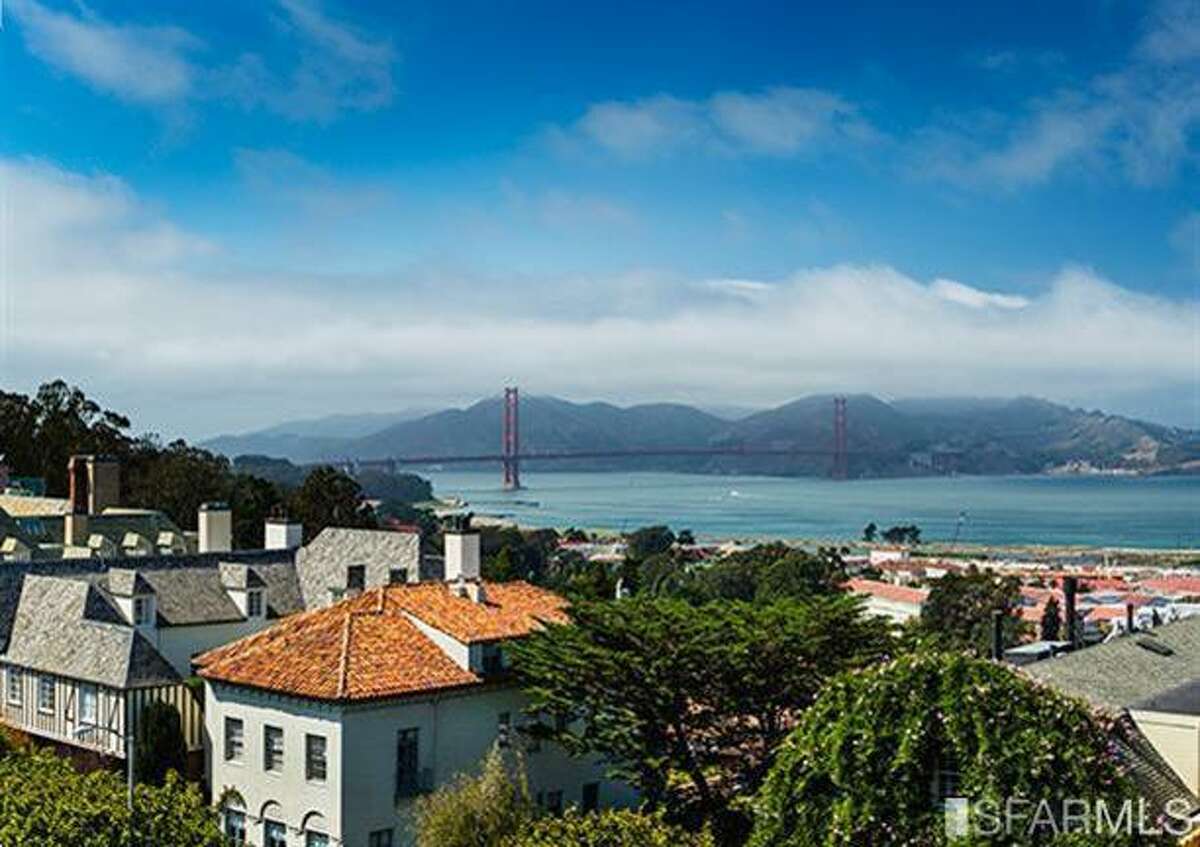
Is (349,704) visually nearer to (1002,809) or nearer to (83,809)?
(83,809)

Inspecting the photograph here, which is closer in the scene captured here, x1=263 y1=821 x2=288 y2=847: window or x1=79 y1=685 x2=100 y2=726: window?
x1=263 y1=821 x2=288 y2=847: window

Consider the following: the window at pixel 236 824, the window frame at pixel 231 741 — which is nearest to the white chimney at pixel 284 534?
the window frame at pixel 231 741

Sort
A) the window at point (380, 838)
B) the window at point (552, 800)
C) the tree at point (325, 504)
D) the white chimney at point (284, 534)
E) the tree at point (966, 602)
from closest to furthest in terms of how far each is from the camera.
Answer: the window at point (380, 838), the window at point (552, 800), the white chimney at point (284, 534), the tree at point (325, 504), the tree at point (966, 602)

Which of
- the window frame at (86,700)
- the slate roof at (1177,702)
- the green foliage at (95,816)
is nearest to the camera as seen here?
the green foliage at (95,816)

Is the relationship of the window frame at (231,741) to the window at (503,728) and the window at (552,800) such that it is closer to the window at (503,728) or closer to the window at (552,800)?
the window at (503,728)

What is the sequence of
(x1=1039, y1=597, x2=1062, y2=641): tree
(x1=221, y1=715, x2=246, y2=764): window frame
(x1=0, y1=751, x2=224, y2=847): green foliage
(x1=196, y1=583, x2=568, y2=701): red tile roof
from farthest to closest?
1. (x1=1039, y1=597, x2=1062, y2=641): tree
2. (x1=221, y1=715, x2=246, y2=764): window frame
3. (x1=196, y1=583, x2=568, y2=701): red tile roof
4. (x1=0, y1=751, x2=224, y2=847): green foliage

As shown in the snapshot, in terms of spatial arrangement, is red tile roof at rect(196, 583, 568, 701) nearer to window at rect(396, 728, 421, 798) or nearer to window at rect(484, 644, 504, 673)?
window at rect(484, 644, 504, 673)

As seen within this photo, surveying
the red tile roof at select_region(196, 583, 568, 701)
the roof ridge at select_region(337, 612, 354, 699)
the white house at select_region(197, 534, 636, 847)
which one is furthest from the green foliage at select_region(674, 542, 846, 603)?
the roof ridge at select_region(337, 612, 354, 699)
